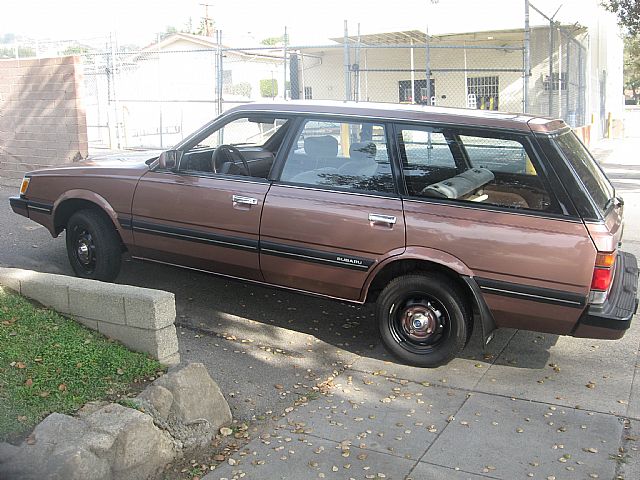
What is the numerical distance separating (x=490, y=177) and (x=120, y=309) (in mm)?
2710

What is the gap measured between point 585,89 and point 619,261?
19.1 meters

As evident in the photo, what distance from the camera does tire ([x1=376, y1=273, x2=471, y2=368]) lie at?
508 cm

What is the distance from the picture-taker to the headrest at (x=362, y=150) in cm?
544

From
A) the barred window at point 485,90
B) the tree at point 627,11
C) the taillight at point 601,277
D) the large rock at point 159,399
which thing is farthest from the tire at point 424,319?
the barred window at point 485,90

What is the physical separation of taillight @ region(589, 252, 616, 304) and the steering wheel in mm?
2840

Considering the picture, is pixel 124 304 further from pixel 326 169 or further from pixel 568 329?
pixel 568 329

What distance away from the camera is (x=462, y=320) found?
5066mm

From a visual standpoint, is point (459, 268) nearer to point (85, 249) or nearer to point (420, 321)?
point (420, 321)

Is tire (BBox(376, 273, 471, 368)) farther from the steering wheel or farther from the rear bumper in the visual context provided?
the steering wheel

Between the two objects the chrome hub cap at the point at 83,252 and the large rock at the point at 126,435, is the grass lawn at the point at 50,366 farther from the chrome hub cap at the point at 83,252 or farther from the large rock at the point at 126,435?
the chrome hub cap at the point at 83,252

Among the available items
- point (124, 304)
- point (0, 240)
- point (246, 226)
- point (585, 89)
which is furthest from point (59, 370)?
point (585, 89)

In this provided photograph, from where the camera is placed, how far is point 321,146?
5754mm

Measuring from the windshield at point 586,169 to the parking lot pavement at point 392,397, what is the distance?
4.11 feet

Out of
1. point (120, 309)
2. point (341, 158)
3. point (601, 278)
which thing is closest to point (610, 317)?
point (601, 278)
